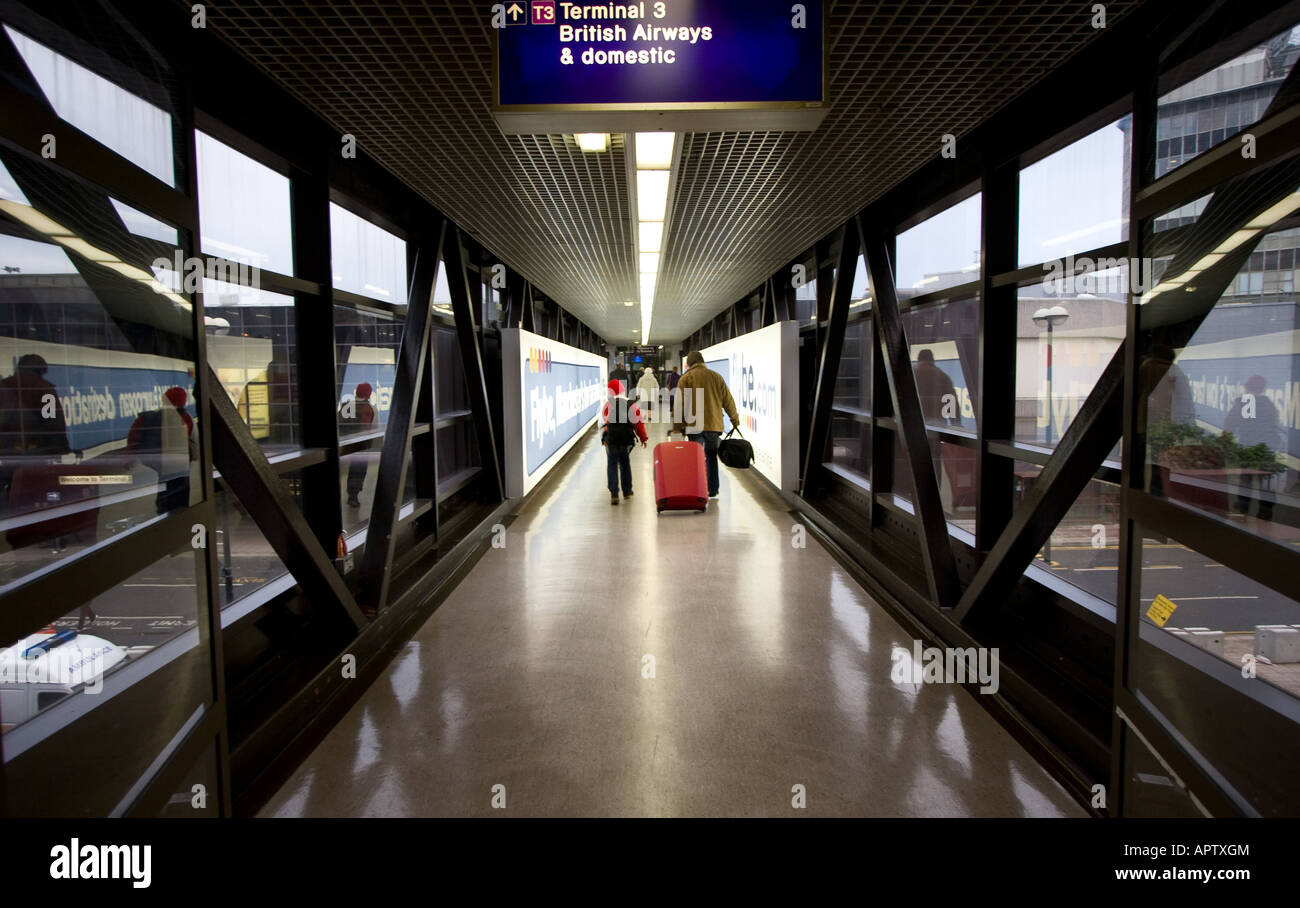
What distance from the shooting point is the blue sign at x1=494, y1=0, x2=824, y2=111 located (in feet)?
7.68

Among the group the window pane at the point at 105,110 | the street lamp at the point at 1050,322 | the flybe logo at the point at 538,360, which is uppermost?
the window pane at the point at 105,110

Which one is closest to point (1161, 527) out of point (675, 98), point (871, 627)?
point (675, 98)

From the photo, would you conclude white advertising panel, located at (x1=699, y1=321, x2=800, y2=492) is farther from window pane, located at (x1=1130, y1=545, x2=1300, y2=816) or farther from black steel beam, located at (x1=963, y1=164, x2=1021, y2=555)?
window pane, located at (x1=1130, y1=545, x2=1300, y2=816)

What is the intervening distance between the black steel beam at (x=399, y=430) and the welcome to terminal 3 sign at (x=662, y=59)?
264 centimetres

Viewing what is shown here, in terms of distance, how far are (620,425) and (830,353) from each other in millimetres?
2356

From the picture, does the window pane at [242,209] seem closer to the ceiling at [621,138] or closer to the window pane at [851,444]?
the ceiling at [621,138]

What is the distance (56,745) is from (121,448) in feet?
2.31

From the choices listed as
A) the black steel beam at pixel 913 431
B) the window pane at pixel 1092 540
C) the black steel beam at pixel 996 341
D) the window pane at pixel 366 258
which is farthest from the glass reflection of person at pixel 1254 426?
the window pane at pixel 366 258

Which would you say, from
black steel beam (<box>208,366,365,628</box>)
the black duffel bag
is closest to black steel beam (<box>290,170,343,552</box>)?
black steel beam (<box>208,366,365,628</box>)

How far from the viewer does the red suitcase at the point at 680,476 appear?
7633 mm

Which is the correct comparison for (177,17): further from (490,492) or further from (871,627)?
(490,492)

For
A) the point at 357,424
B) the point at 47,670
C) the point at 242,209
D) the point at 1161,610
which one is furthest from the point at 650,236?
the point at 47,670

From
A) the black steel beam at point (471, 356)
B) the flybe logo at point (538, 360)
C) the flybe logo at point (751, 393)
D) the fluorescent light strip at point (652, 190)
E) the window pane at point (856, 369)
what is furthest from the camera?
the flybe logo at point (751, 393)

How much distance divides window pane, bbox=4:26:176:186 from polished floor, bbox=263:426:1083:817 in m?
2.06
